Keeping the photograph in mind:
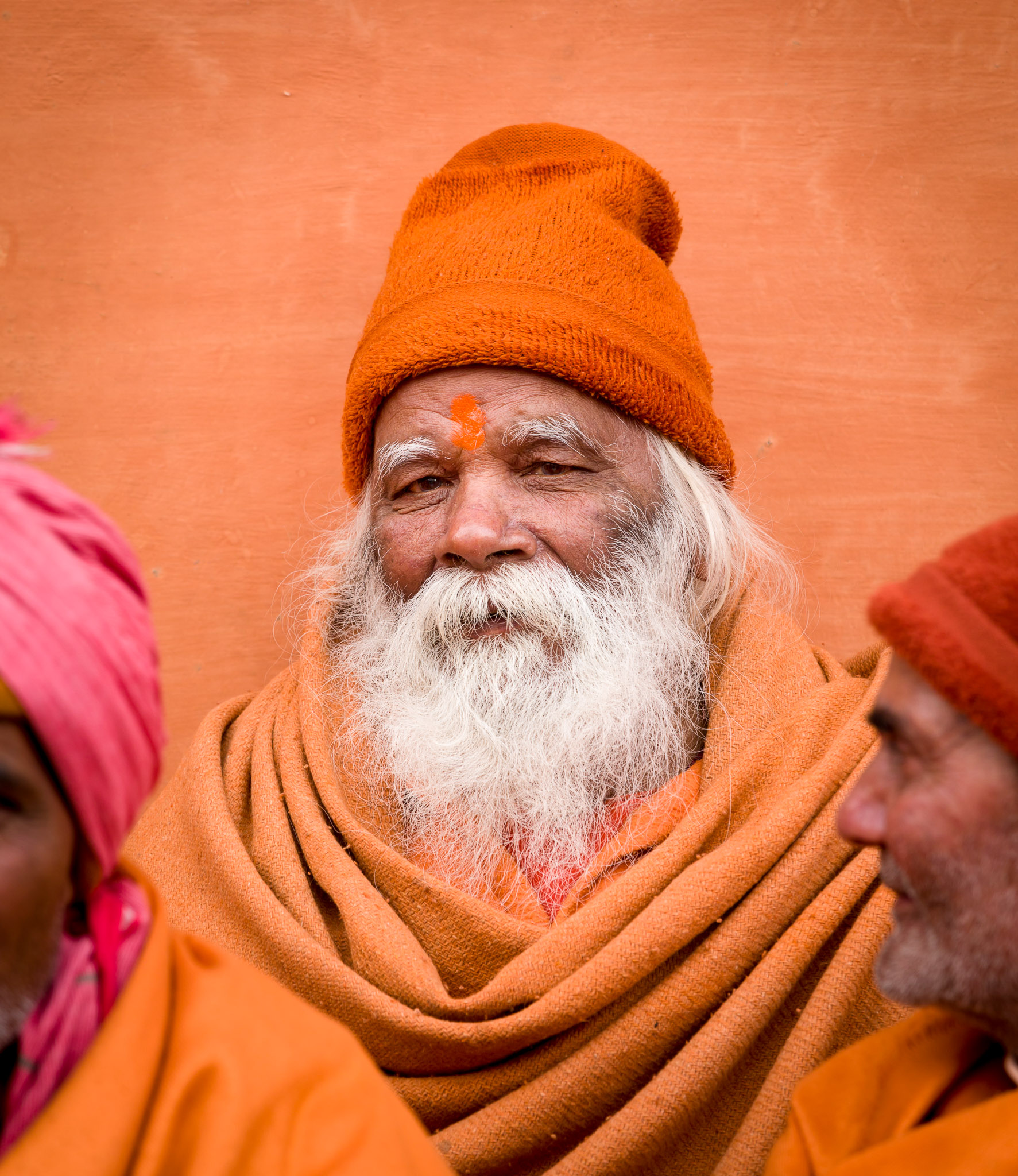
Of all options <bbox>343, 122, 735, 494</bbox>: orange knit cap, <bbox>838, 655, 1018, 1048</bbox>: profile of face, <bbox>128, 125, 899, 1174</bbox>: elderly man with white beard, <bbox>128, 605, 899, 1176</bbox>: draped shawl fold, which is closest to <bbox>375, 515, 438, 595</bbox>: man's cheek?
<bbox>128, 125, 899, 1174</bbox>: elderly man with white beard

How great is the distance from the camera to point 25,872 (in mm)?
1161

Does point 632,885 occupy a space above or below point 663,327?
below

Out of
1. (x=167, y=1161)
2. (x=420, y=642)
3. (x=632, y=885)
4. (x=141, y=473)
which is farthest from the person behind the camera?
(x=141, y=473)

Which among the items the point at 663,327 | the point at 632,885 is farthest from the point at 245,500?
the point at 632,885

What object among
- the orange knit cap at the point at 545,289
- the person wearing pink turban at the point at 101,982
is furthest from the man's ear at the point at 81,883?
the orange knit cap at the point at 545,289

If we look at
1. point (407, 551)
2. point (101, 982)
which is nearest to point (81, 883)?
point (101, 982)

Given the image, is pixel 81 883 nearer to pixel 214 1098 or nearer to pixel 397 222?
pixel 214 1098

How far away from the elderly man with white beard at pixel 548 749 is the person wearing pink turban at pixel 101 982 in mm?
674

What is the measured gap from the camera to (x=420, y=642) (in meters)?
2.49

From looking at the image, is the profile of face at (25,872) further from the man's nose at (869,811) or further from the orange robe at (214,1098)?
the man's nose at (869,811)

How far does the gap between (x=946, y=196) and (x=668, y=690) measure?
173cm

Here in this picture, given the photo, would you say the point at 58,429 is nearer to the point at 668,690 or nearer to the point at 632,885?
the point at 668,690

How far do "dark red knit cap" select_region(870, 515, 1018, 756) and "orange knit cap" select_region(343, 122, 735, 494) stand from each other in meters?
1.21

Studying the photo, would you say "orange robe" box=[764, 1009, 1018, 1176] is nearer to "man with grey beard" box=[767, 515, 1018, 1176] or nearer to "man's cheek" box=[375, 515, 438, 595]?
"man with grey beard" box=[767, 515, 1018, 1176]
